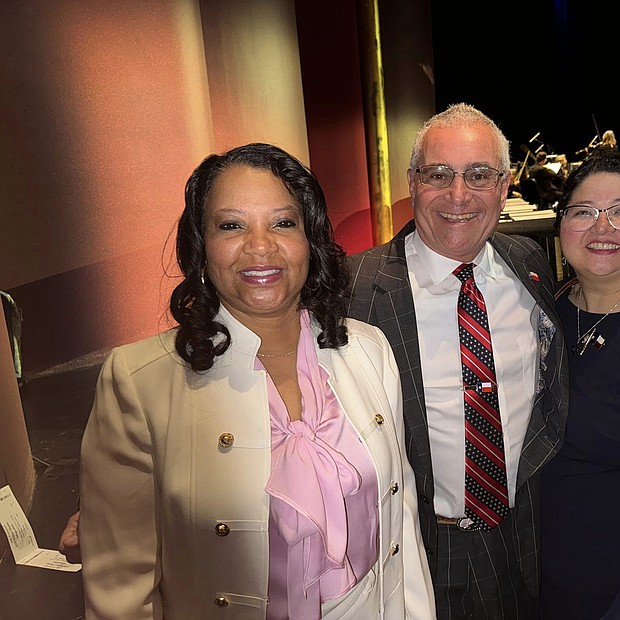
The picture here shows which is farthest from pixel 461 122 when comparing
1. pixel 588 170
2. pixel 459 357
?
pixel 459 357

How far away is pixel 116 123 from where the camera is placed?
194 centimetres

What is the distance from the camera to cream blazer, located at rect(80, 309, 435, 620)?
1353 millimetres

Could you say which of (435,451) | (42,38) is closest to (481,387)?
(435,451)

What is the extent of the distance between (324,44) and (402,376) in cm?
371

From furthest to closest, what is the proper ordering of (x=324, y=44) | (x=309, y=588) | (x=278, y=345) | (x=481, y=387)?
(x=324, y=44)
(x=481, y=387)
(x=278, y=345)
(x=309, y=588)

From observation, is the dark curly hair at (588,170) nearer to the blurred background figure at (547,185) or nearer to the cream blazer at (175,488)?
the cream blazer at (175,488)

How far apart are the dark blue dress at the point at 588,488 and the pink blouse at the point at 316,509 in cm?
78

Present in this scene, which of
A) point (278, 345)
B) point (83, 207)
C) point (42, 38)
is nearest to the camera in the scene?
point (278, 345)

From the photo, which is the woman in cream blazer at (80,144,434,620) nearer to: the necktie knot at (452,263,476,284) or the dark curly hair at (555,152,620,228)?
the necktie knot at (452,263,476,284)

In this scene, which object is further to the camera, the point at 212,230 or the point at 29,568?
the point at 29,568

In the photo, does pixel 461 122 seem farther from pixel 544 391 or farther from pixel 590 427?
pixel 590 427

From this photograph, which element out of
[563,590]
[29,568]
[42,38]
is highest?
[42,38]

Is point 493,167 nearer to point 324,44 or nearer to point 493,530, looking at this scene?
point 493,530

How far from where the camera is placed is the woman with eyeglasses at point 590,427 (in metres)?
1.88
